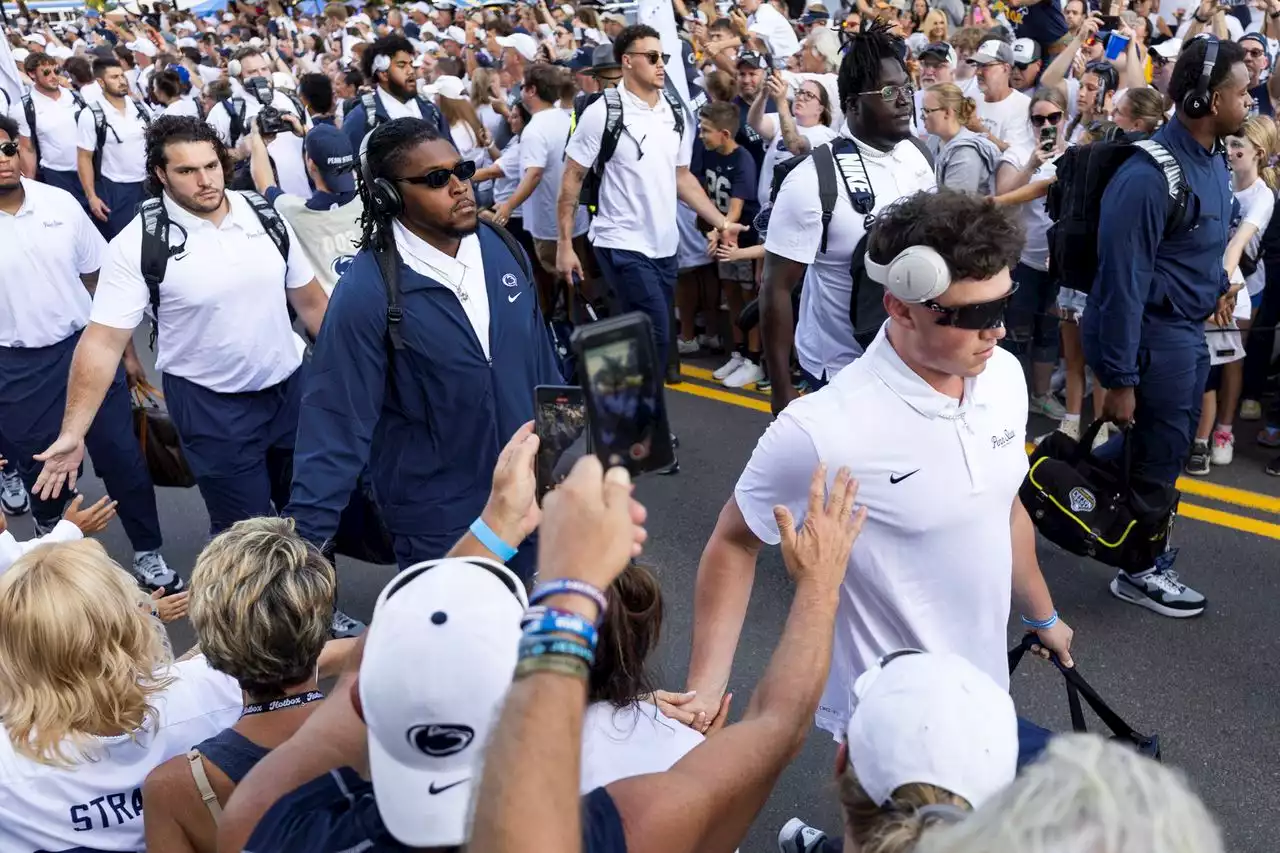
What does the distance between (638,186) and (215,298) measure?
280 cm

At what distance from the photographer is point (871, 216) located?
4.50 meters

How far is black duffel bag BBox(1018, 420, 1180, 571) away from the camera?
14.8 ft

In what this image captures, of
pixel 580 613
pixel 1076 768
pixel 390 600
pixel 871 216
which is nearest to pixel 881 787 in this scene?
pixel 1076 768

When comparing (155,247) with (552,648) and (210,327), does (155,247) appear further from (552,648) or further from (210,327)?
(552,648)

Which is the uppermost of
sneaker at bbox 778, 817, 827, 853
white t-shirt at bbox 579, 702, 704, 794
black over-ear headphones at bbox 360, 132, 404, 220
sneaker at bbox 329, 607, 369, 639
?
black over-ear headphones at bbox 360, 132, 404, 220

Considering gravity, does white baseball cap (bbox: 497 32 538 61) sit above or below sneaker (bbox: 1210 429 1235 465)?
above

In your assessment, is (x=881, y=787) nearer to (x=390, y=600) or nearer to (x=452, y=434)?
(x=390, y=600)

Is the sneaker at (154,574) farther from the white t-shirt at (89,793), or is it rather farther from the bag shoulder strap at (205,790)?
the bag shoulder strap at (205,790)

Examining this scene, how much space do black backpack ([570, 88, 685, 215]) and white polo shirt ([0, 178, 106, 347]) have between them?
2568mm

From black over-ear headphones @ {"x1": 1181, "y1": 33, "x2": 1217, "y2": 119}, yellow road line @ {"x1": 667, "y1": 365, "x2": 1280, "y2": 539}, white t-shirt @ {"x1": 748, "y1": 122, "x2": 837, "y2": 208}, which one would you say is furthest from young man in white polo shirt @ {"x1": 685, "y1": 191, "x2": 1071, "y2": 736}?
white t-shirt @ {"x1": 748, "y1": 122, "x2": 837, "y2": 208}

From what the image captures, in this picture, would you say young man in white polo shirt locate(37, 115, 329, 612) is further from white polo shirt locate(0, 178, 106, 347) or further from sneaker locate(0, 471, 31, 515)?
sneaker locate(0, 471, 31, 515)

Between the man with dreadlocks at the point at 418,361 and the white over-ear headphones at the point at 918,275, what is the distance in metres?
1.32

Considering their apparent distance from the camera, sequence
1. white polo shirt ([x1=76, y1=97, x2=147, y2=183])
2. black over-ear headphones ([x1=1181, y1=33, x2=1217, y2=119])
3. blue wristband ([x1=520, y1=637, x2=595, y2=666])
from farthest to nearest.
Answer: white polo shirt ([x1=76, y1=97, x2=147, y2=183]) → black over-ear headphones ([x1=1181, y1=33, x2=1217, y2=119]) → blue wristband ([x1=520, y1=637, x2=595, y2=666])

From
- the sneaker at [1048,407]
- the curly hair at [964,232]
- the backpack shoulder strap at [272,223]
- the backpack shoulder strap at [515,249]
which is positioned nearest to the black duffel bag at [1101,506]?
the curly hair at [964,232]
